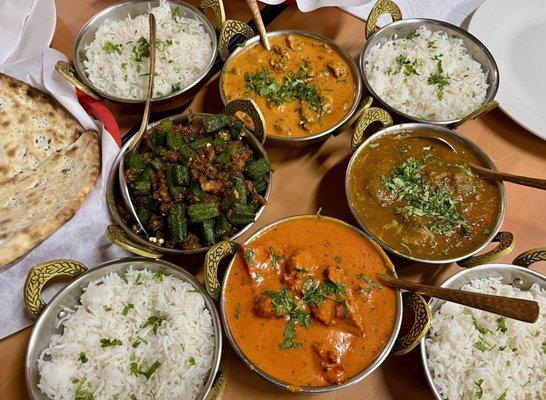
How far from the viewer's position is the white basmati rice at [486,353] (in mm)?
2088

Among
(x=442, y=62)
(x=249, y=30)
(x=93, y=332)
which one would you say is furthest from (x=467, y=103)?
(x=93, y=332)

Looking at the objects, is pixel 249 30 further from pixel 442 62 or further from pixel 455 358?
pixel 455 358

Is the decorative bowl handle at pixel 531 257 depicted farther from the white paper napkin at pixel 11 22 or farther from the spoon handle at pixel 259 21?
the white paper napkin at pixel 11 22

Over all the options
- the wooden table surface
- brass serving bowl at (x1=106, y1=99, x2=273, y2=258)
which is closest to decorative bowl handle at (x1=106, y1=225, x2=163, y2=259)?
brass serving bowl at (x1=106, y1=99, x2=273, y2=258)

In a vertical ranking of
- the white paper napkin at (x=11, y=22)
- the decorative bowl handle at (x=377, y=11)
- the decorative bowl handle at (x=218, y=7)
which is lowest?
the decorative bowl handle at (x=377, y=11)

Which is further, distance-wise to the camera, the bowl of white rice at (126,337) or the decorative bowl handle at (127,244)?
the decorative bowl handle at (127,244)

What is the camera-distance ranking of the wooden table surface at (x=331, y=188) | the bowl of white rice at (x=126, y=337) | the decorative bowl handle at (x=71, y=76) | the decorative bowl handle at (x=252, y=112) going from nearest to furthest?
the bowl of white rice at (x=126, y=337)
the wooden table surface at (x=331, y=188)
the decorative bowl handle at (x=252, y=112)
the decorative bowl handle at (x=71, y=76)

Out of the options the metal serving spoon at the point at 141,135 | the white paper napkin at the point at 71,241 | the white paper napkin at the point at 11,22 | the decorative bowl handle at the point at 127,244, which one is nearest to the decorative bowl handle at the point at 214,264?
the decorative bowl handle at the point at 127,244

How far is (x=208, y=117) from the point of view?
258 centimetres

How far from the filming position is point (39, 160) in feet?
8.70

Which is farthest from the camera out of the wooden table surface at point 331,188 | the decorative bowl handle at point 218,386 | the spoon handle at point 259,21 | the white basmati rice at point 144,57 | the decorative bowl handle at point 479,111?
the spoon handle at point 259,21

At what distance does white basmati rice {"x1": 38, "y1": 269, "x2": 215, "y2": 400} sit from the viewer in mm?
2037

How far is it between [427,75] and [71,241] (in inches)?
93.2

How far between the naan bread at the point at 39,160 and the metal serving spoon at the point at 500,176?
6.34 feet
